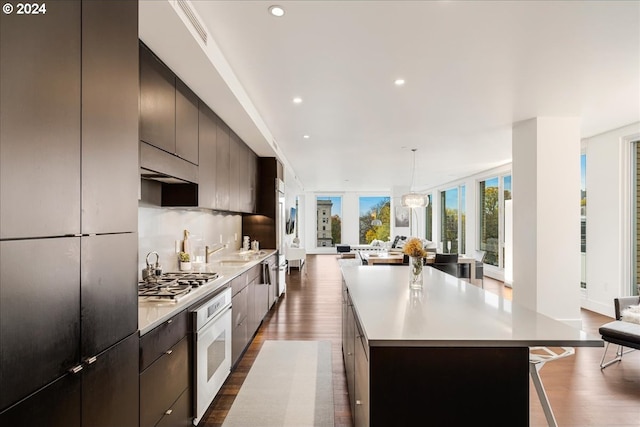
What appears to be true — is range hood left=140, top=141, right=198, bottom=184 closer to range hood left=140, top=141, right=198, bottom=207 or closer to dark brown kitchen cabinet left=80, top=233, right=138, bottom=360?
range hood left=140, top=141, right=198, bottom=207

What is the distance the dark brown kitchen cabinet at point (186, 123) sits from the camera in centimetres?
260

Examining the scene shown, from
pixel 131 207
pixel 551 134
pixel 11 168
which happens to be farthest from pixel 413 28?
pixel 551 134

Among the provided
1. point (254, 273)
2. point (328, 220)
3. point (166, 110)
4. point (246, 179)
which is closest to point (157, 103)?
point (166, 110)

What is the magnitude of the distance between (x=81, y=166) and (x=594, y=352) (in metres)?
4.98

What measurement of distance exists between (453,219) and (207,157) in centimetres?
985

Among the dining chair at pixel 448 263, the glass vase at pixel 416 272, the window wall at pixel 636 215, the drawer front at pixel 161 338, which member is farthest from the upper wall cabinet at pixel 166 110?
the window wall at pixel 636 215

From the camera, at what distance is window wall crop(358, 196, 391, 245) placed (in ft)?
48.1

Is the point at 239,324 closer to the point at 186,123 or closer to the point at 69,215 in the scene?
the point at 186,123

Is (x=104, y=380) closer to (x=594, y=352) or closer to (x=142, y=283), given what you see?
(x=142, y=283)

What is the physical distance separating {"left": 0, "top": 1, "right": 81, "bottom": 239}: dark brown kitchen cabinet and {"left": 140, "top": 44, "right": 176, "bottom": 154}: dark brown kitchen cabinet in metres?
0.95

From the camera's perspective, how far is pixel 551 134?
4340 millimetres

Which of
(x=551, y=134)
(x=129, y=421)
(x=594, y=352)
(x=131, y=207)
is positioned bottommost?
(x=594, y=352)

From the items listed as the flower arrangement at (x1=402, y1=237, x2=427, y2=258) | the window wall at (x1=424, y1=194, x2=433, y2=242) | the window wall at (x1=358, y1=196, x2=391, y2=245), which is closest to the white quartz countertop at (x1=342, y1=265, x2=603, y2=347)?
the flower arrangement at (x1=402, y1=237, x2=427, y2=258)

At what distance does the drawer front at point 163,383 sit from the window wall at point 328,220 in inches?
504
